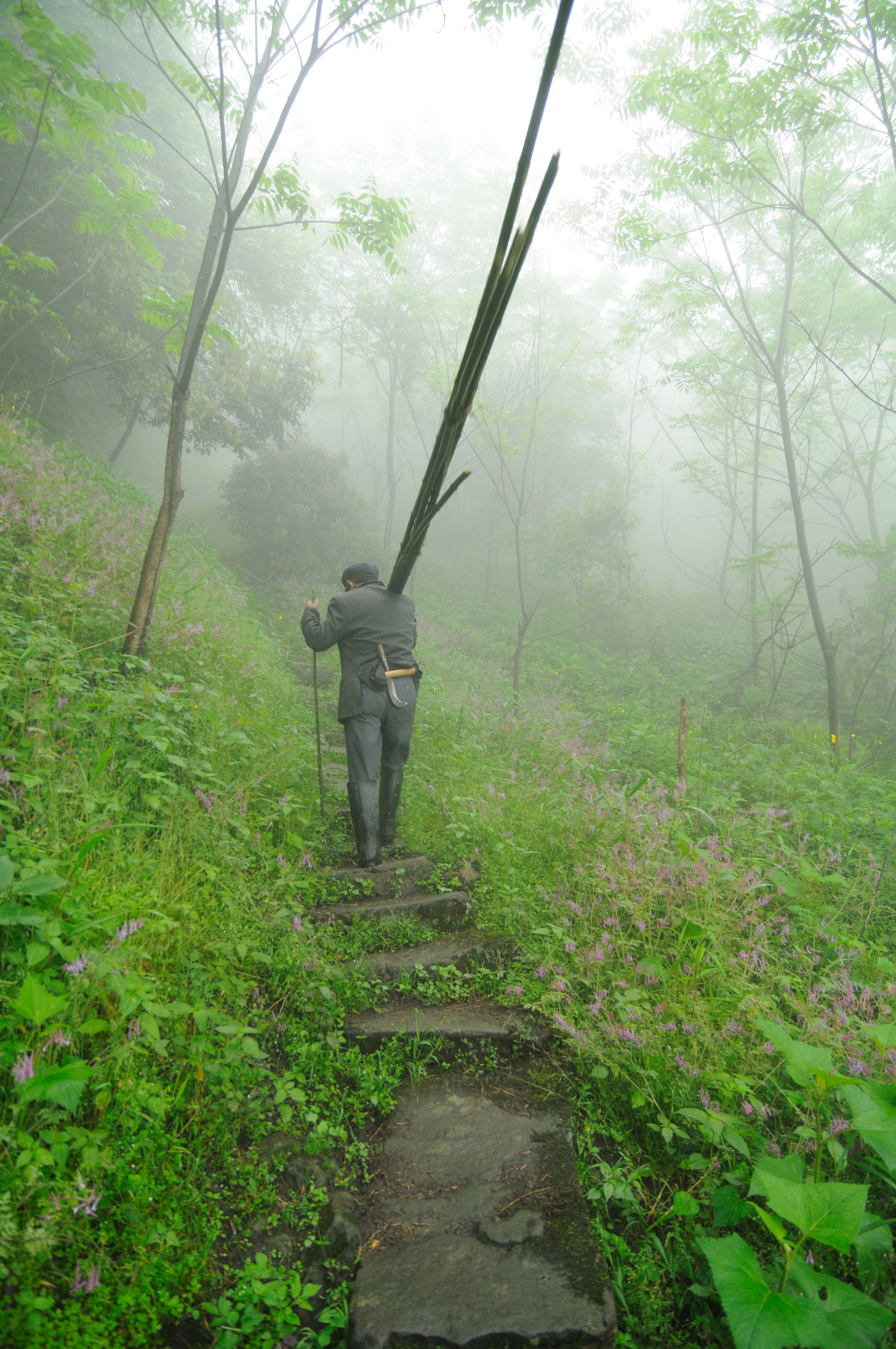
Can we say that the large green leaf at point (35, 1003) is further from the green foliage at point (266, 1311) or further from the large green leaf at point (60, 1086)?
the green foliage at point (266, 1311)

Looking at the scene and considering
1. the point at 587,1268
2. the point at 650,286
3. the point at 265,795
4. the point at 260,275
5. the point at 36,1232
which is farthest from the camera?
the point at 260,275

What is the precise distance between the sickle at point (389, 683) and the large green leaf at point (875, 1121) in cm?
330

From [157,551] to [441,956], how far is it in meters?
3.41

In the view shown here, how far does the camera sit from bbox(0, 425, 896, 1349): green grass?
1.72m

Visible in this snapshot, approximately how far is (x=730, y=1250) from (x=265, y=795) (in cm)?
349

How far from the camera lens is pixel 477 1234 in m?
2.09

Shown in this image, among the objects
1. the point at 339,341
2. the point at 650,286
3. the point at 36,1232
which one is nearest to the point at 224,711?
the point at 36,1232

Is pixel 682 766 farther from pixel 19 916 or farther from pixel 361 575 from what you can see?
pixel 19 916

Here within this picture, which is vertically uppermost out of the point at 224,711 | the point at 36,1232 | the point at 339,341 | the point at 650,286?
the point at 339,341

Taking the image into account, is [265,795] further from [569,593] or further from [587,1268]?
[569,593]

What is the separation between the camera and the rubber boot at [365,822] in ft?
13.9

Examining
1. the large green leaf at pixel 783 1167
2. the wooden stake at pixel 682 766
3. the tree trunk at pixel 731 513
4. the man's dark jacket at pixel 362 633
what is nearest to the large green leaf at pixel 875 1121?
the large green leaf at pixel 783 1167

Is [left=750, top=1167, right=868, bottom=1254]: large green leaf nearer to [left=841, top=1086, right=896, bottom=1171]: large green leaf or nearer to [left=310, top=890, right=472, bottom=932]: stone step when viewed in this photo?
[left=841, top=1086, right=896, bottom=1171]: large green leaf

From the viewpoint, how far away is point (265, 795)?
4.36 metres
